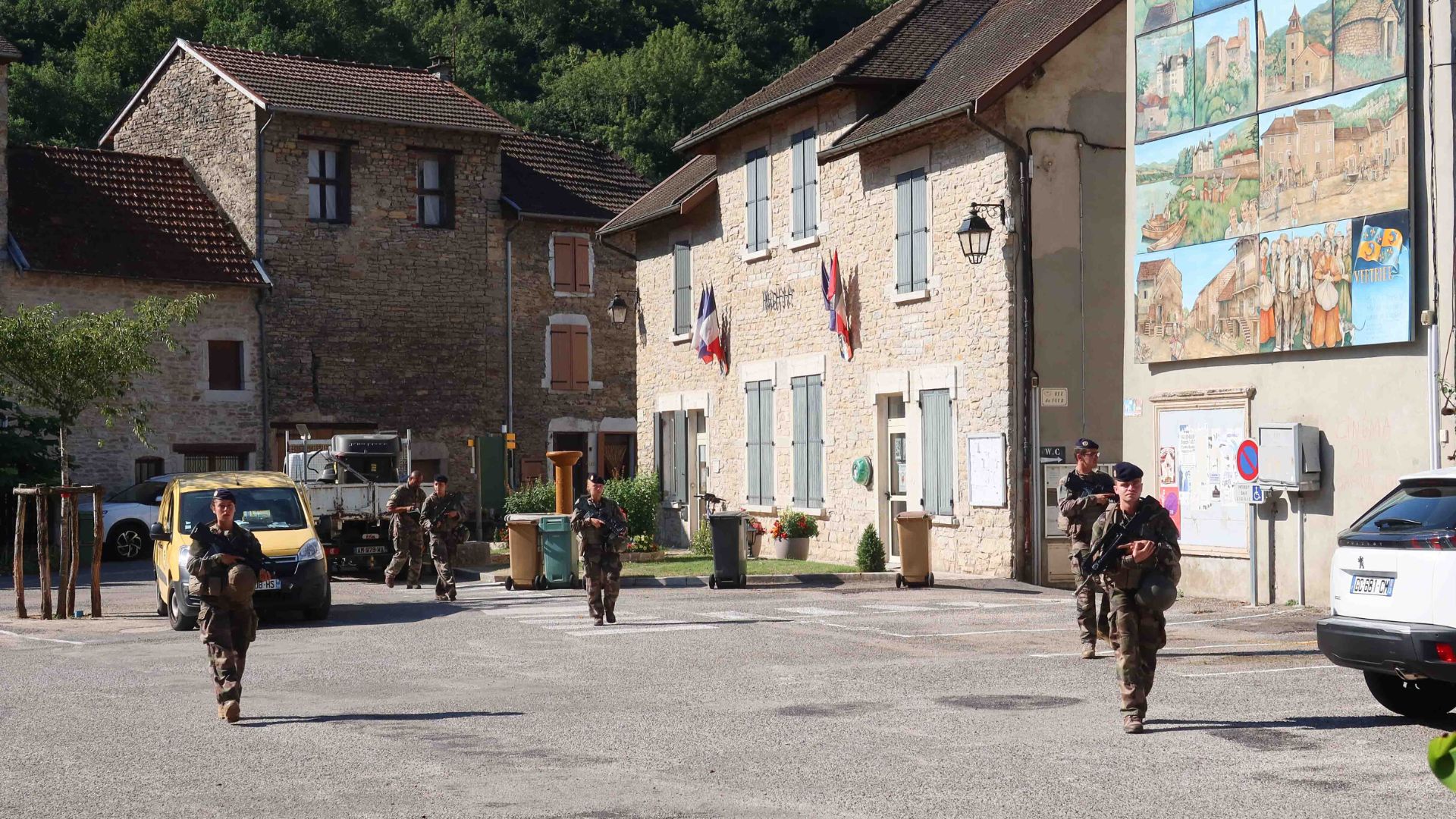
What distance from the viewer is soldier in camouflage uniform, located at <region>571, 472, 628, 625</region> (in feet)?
55.8

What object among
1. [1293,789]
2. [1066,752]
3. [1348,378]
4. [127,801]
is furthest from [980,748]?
[1348,378]

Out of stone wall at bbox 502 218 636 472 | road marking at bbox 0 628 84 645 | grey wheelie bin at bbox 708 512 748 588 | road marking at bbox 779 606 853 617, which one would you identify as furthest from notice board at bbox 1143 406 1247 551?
stone wall at bbox 502 218 636 472

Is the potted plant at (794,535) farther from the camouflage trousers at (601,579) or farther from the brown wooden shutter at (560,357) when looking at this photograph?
the brown wooden shutter at (560,357)

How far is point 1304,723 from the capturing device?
32.6ft

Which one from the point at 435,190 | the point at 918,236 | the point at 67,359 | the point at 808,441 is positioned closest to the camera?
the point at 67,359

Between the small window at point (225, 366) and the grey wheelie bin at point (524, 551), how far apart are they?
607 inches

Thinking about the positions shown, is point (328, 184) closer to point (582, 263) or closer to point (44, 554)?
point (582, 263)

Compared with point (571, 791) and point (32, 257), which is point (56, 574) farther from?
point (571, 791)

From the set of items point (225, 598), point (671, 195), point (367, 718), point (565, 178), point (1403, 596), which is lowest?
point (367, 718)

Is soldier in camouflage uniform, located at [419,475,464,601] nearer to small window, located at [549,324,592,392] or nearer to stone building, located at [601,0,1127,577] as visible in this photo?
stone building, located at [601,0,1127,577]

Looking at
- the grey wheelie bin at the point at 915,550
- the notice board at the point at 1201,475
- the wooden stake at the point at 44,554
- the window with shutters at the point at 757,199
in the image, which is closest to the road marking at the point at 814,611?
the grey wheelie bin at the point at 915,550

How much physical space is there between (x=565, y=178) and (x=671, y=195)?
10.9m

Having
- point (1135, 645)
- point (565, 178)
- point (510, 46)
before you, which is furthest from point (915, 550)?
point (510, 46)

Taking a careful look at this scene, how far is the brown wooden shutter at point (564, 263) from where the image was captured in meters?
40.2
